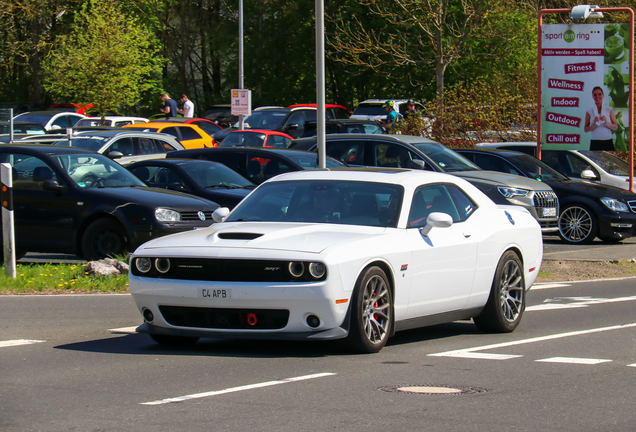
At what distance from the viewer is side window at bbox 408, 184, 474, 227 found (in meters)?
8.38

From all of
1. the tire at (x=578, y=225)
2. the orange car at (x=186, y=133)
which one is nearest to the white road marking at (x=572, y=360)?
the tire at (x=578, y=225)

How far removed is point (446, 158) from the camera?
61.7 ft

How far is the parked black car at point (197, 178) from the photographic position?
52.5ft

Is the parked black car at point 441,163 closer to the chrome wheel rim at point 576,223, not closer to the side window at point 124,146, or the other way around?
the chrome wheel rim at point 576,223

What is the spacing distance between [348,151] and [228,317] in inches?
476

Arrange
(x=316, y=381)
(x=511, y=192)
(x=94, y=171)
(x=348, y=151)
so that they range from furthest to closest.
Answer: (x=348, y=151) < (x=511, y=192) < (x=94, y=171) < (x=316, y=381)

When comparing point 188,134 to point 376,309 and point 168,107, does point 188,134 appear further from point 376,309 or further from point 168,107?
point 376,309

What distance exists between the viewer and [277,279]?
23.6 ft

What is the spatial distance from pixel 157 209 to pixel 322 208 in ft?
18.1

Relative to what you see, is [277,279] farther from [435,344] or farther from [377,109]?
[377,109]

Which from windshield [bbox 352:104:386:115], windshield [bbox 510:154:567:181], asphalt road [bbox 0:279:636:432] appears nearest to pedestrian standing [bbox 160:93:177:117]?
windshield [bbox 352:104:386:115]

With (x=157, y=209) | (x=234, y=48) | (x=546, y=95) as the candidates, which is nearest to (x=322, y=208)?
(x=157, y=209)

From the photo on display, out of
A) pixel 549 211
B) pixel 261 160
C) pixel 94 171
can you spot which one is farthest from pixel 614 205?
pixel 94 171

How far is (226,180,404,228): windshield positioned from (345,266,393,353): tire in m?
0.66
